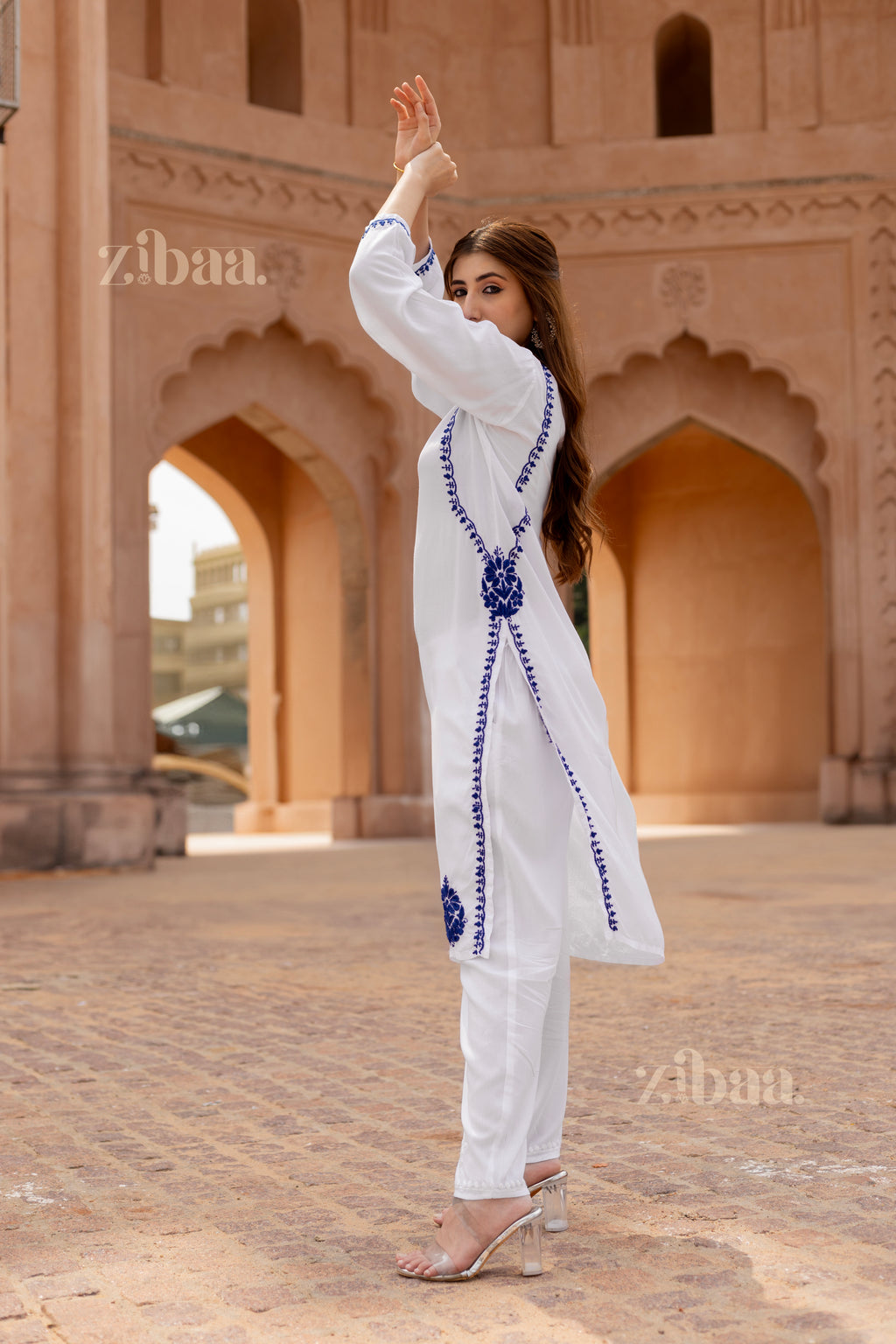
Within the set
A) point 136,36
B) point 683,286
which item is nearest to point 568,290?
point 683,286

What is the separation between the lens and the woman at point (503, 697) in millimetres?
2477

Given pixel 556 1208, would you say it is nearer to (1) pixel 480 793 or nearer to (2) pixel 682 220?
(1) pixel 480 793

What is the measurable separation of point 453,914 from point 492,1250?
521mm

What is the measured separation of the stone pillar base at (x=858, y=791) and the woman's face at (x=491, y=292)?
15064 millimetres

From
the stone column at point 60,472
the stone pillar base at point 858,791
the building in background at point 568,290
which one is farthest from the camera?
the stone pillar base at point 858,791

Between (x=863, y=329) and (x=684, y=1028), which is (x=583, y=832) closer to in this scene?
(x=684, y=1028)

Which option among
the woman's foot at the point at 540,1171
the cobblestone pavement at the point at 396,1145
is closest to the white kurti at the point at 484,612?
the woman's foot at the point at 540,1171

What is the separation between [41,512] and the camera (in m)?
11.4

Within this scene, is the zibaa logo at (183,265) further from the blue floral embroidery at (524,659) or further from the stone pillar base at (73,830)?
the blue floral embroidery at (524,659)

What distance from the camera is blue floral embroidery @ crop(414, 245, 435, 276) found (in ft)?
9.11

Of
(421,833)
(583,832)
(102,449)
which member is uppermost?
(102,449)

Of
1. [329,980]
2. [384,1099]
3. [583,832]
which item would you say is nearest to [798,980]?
→ [329,980]

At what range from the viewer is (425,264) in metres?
2.80

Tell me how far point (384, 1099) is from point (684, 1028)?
125 cm
